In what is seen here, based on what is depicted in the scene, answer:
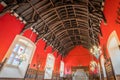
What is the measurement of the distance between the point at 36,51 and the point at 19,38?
84.4 inches

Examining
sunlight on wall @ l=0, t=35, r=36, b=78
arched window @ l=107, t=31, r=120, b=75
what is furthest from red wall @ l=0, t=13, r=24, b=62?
arched window @ l=107, t=31, r=120, b=75

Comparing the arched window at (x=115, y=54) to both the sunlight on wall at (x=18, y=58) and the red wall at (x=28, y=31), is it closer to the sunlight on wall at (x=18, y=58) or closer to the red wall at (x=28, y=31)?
the red wall at (x=28, y=31)

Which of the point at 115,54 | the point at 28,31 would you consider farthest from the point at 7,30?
the point at 115,54

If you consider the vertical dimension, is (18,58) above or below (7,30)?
below

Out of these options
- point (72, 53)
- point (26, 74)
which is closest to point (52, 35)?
point (26, 74)

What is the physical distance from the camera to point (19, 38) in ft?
19.0

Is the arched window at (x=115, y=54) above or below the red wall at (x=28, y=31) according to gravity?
below

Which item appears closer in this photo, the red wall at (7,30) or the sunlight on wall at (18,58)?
the red wall at (7,30)

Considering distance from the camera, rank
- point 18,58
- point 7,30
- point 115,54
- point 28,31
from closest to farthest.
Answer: point 7,30
point 115,54
point 18,58
point 28,31

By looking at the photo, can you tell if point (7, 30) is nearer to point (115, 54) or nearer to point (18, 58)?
point (18, 58)

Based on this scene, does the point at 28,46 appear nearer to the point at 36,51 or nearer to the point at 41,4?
the point at 36,51

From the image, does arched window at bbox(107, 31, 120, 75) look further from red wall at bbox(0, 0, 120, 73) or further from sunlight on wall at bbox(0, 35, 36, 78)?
sunlight on wall at bbox(0, 35, 36, 78)

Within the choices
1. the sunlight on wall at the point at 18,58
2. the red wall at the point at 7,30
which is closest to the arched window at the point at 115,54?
the sunlight on wall at the point at 18,58

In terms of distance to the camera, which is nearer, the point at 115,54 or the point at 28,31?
the point at 115,54
